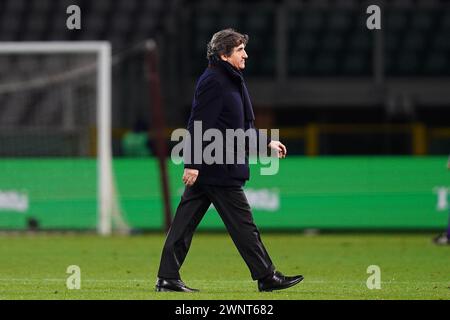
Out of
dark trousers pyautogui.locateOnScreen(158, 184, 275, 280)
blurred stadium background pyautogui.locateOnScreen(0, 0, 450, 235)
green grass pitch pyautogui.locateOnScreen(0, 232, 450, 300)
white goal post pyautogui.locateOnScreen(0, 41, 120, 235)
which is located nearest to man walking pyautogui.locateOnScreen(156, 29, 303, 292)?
dark trousers pyautogui.locateOnScreen(158, 184, 275, 280)

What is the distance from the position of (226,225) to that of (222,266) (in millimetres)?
3261

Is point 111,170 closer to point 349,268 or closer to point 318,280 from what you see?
point 349,268

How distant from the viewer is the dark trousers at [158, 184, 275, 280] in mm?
9211

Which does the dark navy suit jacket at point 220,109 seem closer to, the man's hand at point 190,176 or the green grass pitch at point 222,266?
the man's hand at point 190,176

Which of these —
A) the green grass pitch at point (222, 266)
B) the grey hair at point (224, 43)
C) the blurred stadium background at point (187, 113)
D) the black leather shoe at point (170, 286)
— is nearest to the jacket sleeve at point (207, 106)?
the grey hair at point (224, 43)

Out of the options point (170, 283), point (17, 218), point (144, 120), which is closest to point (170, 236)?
point (170, 283)

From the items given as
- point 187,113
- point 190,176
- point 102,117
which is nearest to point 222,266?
point 190,176

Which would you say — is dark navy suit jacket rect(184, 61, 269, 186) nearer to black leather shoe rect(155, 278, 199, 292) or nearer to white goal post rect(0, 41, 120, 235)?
black leather shoe rect(155, 278, 199, 292)

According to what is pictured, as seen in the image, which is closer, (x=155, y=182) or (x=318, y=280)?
(x=318, y=280)

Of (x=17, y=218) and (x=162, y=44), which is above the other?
(x=162, y=44)

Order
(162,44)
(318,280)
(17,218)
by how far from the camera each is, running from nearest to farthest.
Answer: (318,280) → (17,218) → (162,44)

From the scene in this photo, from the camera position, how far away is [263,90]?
27.2 meters
